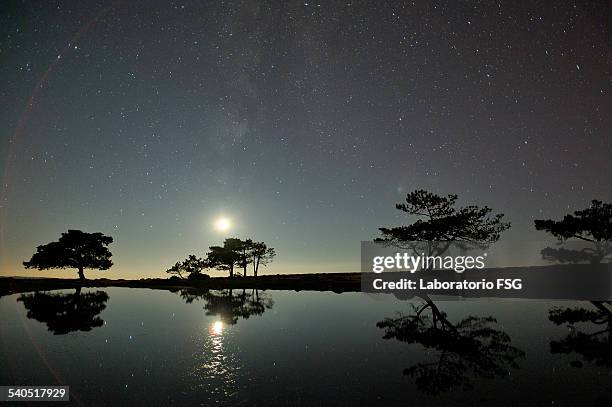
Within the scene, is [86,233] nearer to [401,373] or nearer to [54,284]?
[54,284]

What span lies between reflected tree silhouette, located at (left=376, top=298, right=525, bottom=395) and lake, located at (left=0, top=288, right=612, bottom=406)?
0.07 m

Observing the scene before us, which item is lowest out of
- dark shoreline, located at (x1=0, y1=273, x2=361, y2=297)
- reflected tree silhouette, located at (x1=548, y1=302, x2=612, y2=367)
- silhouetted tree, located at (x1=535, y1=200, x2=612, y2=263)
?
dark shoreline, located at (x1=0, y1=273, x2=361, y2=297)

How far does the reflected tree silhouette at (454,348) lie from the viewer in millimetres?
14609

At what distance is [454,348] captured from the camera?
19.5 meters

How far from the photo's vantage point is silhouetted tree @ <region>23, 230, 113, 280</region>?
93.3 meters

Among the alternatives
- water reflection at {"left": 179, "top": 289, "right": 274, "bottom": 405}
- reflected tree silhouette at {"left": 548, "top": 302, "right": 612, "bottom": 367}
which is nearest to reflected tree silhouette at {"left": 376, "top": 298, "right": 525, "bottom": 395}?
reflected tree silhouette at {"left": 548, "top": 302, "right": 612, "bottom": 367}

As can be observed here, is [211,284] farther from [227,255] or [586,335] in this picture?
[586,335]

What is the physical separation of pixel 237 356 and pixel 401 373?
7.93 metres

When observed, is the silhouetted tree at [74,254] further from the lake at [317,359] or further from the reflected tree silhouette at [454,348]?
the reflected tree silhouette at [454,348]

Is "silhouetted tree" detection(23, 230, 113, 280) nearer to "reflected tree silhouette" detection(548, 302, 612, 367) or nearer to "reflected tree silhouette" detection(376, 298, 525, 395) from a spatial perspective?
"reflected tree silhouette" detection(376, 298, 525, 395)

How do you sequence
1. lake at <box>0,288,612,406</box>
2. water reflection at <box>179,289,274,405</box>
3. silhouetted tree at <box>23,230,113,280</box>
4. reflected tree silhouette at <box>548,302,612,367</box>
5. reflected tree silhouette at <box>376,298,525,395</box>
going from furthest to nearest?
silhouetted tree at <box>23,230,113,280</box> < reflected tree silhouette at <box>548,302,612,367</box> < reflected tree silhouette at <box>376,298,525,395</box> < lake at <box>0,288,612,406</box> < water reflection at <box>179,289,274,405</box>

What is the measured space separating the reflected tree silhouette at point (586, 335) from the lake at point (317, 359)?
3.9 inches

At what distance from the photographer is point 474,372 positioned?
50.3 feet

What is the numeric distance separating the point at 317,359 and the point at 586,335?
18.4m
